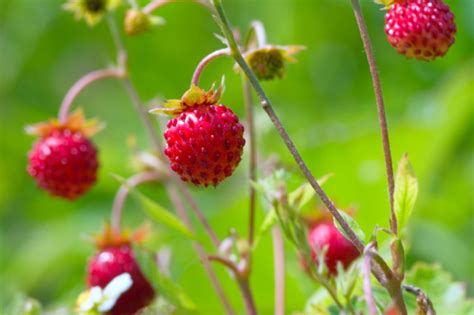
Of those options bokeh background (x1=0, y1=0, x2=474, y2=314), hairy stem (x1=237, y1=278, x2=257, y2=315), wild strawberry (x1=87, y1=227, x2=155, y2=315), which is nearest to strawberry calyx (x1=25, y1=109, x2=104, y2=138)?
wild strawberry (x1=87, y1=227, x2=155, y2=315)

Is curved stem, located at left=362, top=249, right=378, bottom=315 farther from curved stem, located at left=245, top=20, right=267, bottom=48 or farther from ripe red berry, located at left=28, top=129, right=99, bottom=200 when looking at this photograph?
ripe red berry, located at left=28, top=129, right=99, bottom=200

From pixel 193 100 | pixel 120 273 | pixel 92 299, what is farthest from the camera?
pixel 120 273

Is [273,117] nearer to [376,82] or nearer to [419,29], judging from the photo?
[376,82]

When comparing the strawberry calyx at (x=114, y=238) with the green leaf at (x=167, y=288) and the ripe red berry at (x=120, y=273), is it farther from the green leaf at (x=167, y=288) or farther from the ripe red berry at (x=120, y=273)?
the green leaf at (x=167, y=288)

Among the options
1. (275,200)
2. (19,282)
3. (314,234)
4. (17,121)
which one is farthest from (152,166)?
(17,121)

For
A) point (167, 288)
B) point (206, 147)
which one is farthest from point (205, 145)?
point (167, 288)

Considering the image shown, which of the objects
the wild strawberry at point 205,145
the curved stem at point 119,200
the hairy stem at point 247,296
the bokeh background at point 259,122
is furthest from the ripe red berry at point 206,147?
the bokeh background at point 259,122
